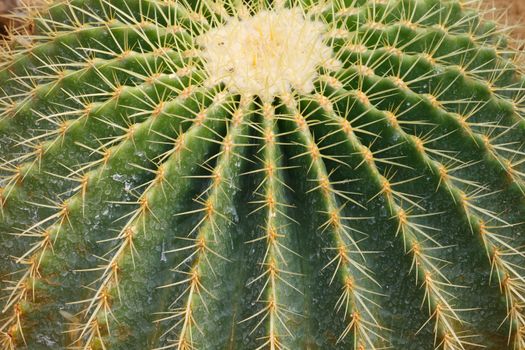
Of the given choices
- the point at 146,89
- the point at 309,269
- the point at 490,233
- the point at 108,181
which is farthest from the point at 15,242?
the point at 490,233

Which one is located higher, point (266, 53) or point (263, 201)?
point (266, 53)

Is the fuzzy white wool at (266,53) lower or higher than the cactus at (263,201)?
higher

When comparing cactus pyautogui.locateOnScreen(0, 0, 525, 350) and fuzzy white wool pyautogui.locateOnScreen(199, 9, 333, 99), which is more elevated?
fuzzy white wool pyautogui.locateOnScreen(199, 9, 333, 99)

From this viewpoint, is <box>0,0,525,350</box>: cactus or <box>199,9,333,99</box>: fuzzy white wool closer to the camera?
<box>0,0,525,350</box>: cactus

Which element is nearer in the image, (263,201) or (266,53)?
(263,201)

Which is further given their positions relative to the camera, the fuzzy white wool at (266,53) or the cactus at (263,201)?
the fuzzy white wool at (266,53)
